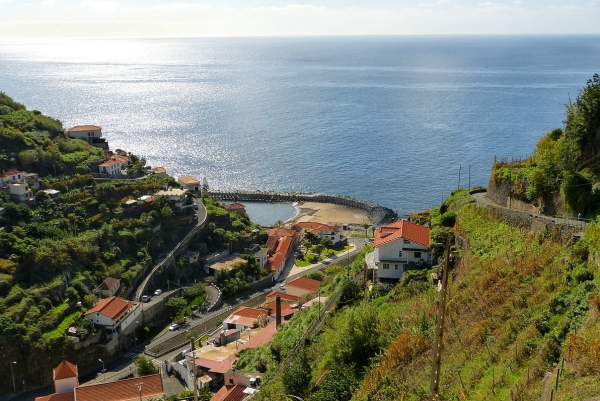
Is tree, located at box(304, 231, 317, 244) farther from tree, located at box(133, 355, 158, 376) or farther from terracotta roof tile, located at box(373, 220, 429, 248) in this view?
tree, located at box(133, 355, 158, 376)

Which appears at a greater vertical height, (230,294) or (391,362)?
(391,362)

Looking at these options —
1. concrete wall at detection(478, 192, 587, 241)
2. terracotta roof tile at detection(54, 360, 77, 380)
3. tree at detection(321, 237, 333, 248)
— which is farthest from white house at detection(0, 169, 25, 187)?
concrete wall at detection(478, 192, 587, 241)

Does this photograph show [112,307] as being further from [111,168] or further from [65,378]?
[111,168]

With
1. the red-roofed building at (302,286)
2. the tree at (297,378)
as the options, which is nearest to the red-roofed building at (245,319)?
the red-roofed building at (302,286)

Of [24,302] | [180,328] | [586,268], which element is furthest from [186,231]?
[586,268]

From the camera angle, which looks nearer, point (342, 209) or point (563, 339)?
point (563, 339)

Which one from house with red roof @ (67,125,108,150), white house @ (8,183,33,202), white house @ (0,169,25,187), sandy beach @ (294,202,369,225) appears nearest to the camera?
white house @ (8,183,33,202)

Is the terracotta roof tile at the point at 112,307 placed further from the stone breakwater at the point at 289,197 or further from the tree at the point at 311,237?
the stone breakwater at the point at 289,197

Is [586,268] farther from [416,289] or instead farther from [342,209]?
[342,209]
